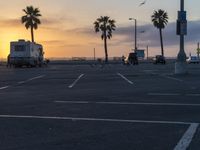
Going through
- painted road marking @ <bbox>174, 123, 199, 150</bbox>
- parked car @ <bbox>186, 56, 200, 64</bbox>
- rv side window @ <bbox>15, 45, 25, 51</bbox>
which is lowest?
parked car @ <bbox>186, 56, 200, 64</bbox>

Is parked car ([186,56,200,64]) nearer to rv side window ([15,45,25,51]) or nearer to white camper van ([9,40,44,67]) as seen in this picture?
white camper van ([9,40,44,67])

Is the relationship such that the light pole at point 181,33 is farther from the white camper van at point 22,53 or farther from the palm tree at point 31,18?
the palm tree at point 31,18

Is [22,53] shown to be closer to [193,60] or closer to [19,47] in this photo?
[19,47]

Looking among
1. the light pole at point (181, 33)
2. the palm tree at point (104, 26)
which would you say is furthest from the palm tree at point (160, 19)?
the light pole at point (181, 33)

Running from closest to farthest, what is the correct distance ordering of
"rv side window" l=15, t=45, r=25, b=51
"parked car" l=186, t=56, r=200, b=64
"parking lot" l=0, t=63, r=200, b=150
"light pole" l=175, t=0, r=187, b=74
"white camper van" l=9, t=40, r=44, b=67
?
"parking lot" l=0, t=63, r=200, b=150
"light pole" l=175, t=0, r=187, b=74
"white camper van" l=9, t=40, r=44, b=67
"rv side window" l=15, t=45, r=25, b=51
"parked car" l=186, t=56, r=200, b=64

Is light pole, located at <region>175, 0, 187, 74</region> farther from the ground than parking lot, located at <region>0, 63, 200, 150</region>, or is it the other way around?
light pole, located at <region>175, 0, 187, 74</region>

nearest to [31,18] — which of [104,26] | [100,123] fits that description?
[104,26]

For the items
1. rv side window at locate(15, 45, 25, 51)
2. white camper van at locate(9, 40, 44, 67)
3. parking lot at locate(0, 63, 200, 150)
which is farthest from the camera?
rv side window at locate(15, 45, 25, 51)

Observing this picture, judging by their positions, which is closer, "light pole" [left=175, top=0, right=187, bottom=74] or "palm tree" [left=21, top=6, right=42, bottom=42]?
"light pole" [left=175, top=0, right=187, bottom=74]

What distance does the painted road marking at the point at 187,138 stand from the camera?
389 inches

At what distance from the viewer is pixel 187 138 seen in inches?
424

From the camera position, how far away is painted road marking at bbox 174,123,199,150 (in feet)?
32.4

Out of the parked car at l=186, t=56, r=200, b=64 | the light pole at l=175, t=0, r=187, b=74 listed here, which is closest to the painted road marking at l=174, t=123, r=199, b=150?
the light pole at l=175, t=0, r=187, b=74

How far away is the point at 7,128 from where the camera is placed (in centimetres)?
1202
